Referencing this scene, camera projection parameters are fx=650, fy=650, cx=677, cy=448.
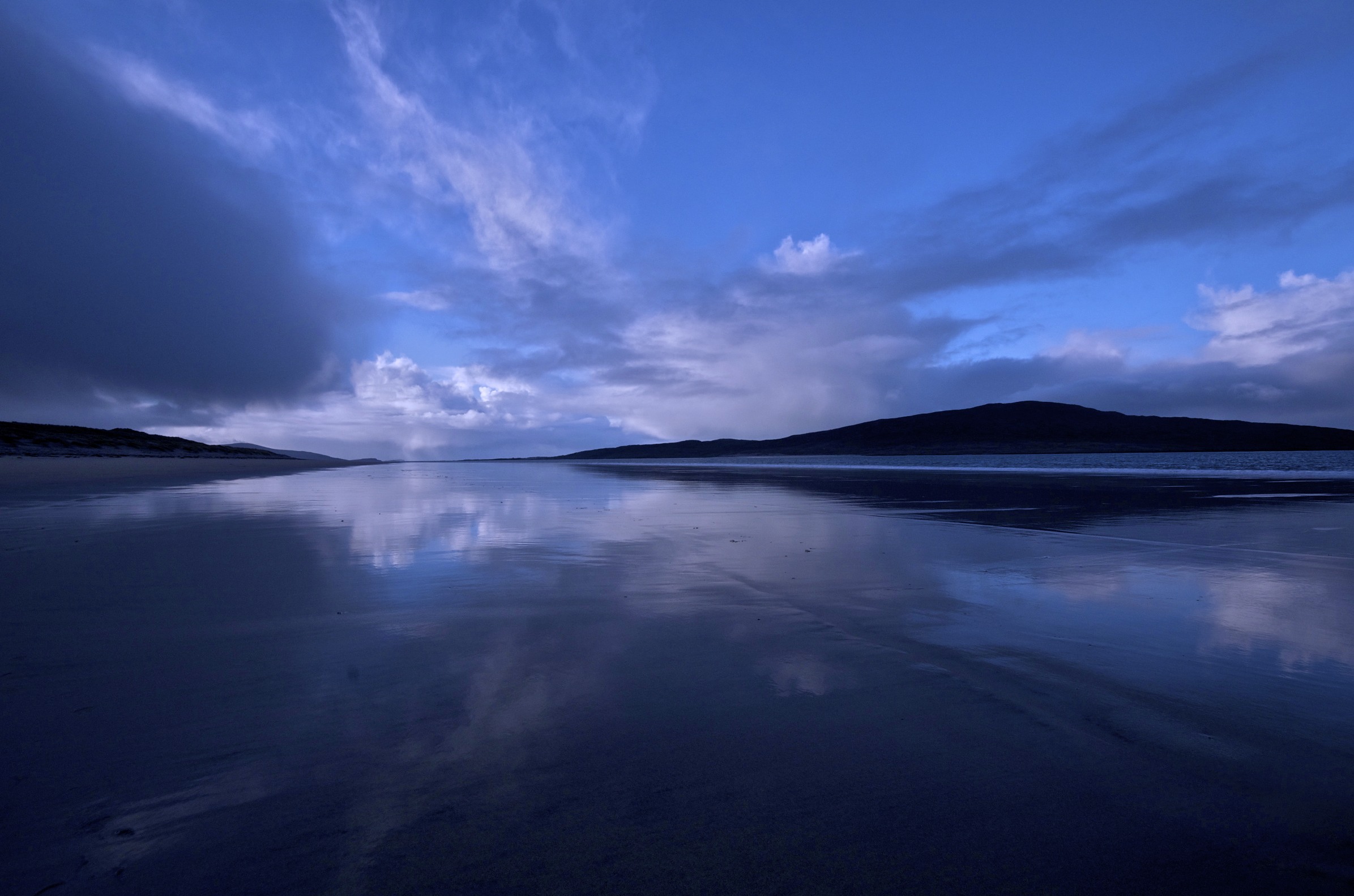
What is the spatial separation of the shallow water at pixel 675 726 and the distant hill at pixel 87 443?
56.1 m

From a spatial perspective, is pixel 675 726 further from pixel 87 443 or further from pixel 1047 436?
pixel 1047 436

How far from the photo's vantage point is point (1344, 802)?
2283mm

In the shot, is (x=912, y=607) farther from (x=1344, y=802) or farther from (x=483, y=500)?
(x=483, y=500)

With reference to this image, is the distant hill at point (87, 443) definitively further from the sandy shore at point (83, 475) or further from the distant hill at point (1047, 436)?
the distant hill at point (1047, 436)

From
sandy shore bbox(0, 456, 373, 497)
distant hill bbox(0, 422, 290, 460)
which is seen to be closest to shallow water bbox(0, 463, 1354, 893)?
sandy shore bbox(0, 456, 373, 497)

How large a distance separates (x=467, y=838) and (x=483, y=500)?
1416 cm

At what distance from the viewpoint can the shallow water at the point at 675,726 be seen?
197 centimetres

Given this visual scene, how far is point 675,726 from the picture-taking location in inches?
113

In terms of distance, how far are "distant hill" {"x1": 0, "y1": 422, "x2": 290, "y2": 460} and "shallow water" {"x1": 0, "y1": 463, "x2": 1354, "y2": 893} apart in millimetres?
56112

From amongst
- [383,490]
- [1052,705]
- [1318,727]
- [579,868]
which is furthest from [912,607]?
[383,490]

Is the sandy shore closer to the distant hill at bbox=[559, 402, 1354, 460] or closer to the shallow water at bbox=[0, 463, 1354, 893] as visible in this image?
the shallow water at bbox=[0, 463, 1354, 893]

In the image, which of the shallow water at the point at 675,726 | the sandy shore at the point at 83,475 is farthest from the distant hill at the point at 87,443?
the shallow water at the point at 675,726

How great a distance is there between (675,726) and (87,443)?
8064 centimetres

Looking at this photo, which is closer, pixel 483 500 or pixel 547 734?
pixel 547 734
